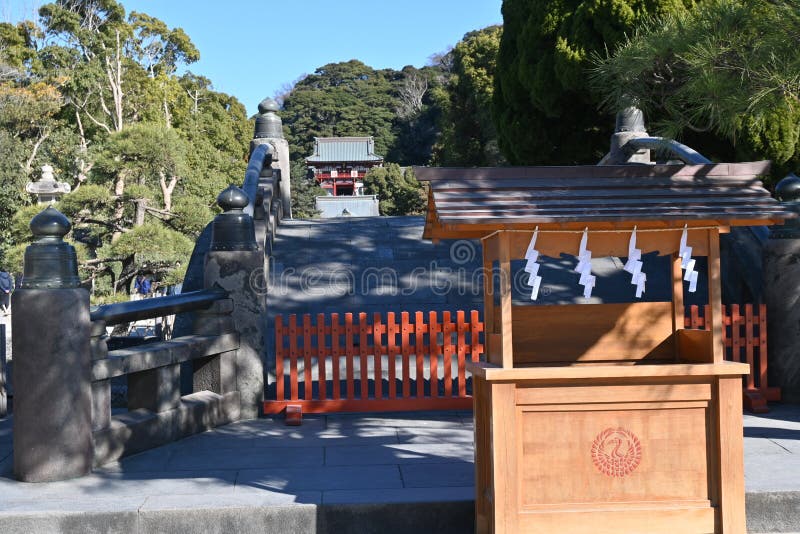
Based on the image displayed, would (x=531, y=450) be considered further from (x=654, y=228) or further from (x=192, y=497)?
(x=192, y=497)

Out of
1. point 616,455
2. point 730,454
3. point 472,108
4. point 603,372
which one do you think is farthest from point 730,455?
point 472,108

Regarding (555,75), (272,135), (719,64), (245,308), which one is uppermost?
(555,75)

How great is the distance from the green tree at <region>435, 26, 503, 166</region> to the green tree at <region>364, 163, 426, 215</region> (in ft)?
49.8

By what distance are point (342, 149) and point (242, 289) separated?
6281 cm

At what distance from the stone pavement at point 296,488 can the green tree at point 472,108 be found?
77.7ft

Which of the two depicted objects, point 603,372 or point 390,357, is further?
point 390,357

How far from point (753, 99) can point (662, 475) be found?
2691 mm

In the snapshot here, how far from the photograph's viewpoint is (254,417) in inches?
315

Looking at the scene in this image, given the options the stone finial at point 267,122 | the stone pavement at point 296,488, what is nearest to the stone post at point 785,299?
the stone pavement at point 296,488

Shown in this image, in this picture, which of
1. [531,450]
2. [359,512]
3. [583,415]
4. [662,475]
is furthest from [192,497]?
[662,475]

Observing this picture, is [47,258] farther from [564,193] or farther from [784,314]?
[784,314]

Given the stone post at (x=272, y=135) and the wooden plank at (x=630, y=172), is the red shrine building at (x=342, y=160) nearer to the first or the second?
the stone post at (x=272, y=135)

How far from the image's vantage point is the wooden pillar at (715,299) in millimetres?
4871

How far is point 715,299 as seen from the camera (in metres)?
4.96
